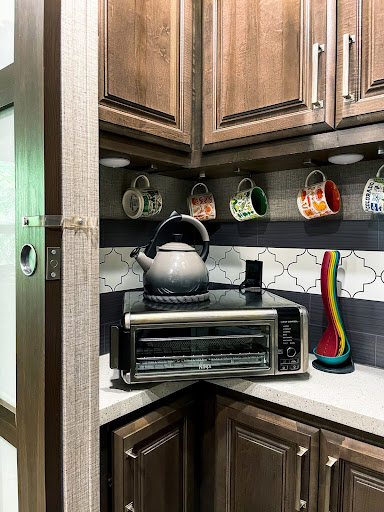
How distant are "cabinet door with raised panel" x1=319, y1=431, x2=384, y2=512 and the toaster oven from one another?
0.23 m

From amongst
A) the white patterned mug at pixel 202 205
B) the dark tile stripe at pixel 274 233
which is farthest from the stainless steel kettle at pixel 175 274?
the white patterned mug at pixel 202 205

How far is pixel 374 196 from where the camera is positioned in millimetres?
1200

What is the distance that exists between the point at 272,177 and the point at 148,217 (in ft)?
1.77

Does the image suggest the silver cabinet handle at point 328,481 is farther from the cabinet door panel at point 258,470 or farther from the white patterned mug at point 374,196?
the white patterned mug at point 374,196

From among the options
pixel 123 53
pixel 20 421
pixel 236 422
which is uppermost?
pixel 123 53

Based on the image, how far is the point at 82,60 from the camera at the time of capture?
0.78 metres

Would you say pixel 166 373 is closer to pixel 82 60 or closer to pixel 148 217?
pixel 148 217

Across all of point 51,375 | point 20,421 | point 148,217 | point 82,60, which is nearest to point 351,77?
point 82,60

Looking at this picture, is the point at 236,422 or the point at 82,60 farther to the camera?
the point at 236,422

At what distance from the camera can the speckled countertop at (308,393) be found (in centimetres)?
98

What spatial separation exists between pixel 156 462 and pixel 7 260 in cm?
73

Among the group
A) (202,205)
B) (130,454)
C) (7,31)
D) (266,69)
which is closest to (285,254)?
(202,205)

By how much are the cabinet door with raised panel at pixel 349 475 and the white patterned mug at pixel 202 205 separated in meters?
0.97

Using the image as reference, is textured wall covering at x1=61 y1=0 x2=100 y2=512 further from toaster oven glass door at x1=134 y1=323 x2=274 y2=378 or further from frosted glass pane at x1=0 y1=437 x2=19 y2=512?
toaster oven glass door at x1=134 y1=323 x2=274 y2=378
